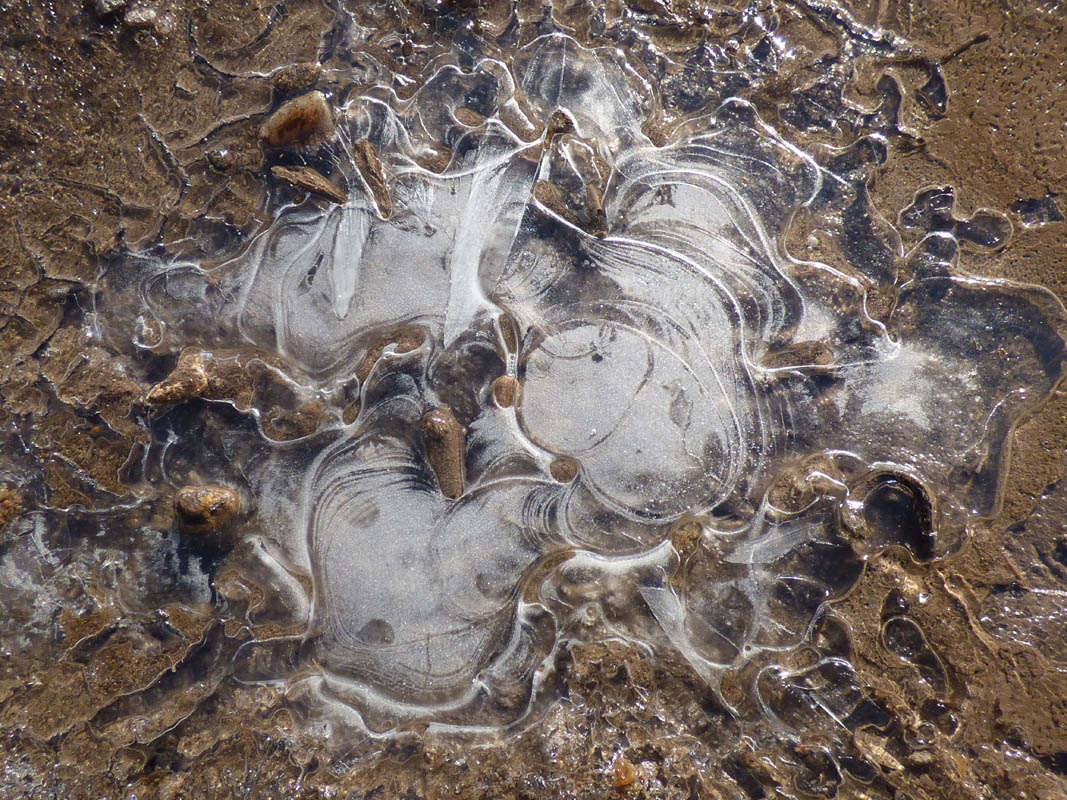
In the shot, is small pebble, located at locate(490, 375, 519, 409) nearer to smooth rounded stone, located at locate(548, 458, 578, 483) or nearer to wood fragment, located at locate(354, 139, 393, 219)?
smooth rounded stone, located at locate(548, 458, 578, 483)

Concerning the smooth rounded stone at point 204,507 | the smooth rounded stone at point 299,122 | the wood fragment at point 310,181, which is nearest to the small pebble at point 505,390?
the wood fragment at point 310,181

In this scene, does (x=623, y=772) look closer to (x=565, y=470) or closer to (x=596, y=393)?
(x=565, y=470)

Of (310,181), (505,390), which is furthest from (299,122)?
(505,390)

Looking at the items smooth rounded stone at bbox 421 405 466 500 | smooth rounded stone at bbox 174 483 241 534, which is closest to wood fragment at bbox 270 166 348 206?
smooth rounded stone at bbox 421 405 466 500

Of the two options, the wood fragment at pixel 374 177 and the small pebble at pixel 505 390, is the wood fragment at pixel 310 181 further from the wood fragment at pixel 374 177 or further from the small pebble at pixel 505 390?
the small pebble at pixel 505 390

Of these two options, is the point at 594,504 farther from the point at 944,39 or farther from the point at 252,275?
the point at 944,39
